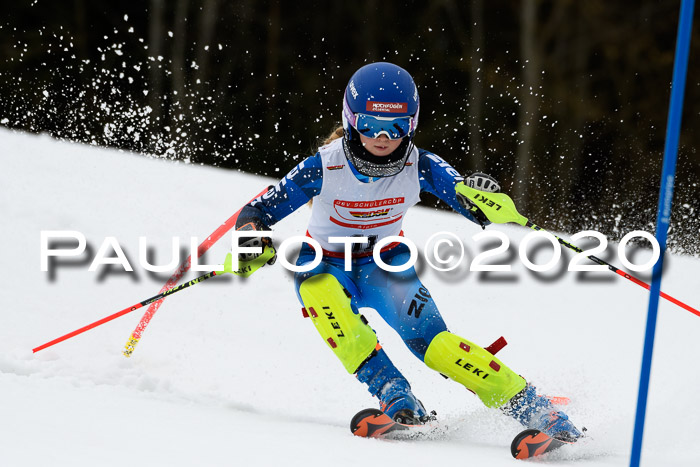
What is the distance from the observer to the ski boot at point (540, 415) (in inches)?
118

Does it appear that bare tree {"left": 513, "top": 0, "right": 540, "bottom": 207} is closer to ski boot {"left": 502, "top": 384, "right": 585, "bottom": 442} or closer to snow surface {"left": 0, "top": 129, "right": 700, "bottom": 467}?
snow surface {"left": 0, "top": 129, "right": 700, "bottom": 467}

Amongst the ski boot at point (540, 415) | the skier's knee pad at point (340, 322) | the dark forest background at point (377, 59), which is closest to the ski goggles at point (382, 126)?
the skier's knee pad at point (340, 322)

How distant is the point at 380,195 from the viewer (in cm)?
347

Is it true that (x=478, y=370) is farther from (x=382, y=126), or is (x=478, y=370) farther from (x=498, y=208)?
(x=382, y=126)

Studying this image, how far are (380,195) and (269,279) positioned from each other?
2.72 meters

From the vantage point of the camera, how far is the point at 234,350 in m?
4.80

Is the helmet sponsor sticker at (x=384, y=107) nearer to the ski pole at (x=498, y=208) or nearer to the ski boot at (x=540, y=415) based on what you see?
the ski pole at (x=498, y=208)

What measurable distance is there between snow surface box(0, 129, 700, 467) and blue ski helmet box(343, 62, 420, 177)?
3.72 feet

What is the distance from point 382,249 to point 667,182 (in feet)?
5.34

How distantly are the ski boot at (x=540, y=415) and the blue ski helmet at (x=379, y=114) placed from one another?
108 cm

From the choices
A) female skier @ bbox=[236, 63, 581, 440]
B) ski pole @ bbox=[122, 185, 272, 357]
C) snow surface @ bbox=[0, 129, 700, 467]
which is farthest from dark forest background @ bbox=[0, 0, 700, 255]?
female skier @ bbox=[236, 63, 581, 440]


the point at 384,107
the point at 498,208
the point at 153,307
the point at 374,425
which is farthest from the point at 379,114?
the point at 153,307

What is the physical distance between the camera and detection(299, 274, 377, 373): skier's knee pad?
326 centimetres

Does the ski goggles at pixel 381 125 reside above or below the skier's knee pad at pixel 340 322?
above
